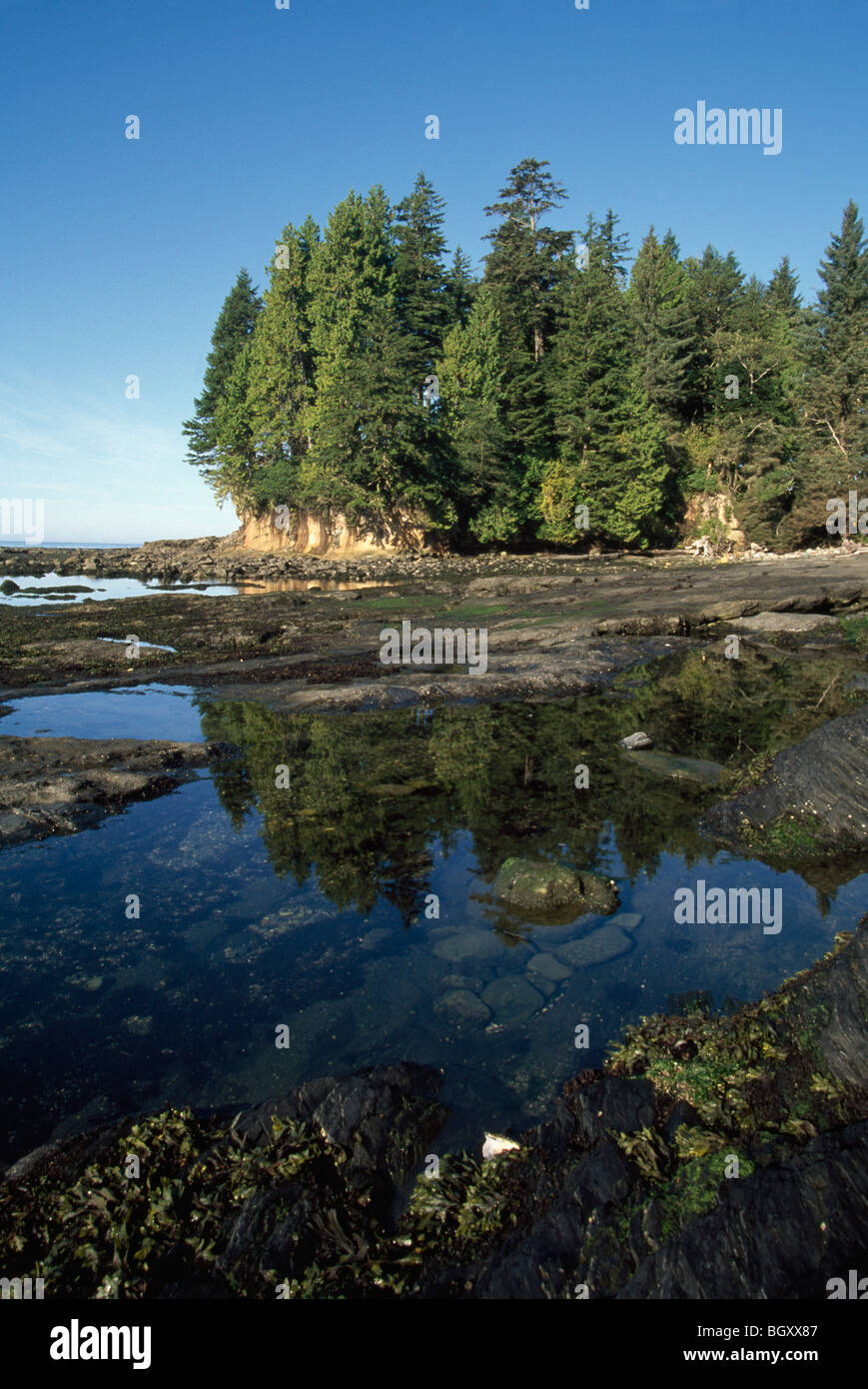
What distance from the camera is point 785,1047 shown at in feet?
16.5

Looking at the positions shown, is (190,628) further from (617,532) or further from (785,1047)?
(617,532)

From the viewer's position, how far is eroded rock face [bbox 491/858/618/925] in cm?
750

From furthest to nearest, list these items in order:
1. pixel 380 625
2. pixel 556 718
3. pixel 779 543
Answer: pixel 779 543 < pixel 380 625 < pixel 556 718

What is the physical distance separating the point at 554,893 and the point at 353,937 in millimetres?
2187

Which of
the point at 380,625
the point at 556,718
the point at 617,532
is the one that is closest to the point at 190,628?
the point at 380,625

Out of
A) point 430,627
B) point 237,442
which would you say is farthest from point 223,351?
point 430,627

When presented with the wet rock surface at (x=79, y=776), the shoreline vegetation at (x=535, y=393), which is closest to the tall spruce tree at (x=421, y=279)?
the shoreline vegetation at (x=535, y=393)

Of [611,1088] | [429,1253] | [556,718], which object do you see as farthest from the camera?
[556,718]

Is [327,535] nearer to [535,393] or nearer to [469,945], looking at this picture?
[535,393]

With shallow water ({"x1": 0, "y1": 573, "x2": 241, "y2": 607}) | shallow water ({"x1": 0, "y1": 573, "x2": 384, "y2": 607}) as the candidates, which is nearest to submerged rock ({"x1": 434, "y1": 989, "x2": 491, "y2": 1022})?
shallow water ({"x1": 0, "y1": 573, "x2": 384, "y2": 607})

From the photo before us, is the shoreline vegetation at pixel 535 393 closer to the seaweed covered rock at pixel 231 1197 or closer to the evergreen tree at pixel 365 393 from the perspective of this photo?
the evergreen tree at pixel 365 393

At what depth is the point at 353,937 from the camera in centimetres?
726

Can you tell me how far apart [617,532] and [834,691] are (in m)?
40.0
